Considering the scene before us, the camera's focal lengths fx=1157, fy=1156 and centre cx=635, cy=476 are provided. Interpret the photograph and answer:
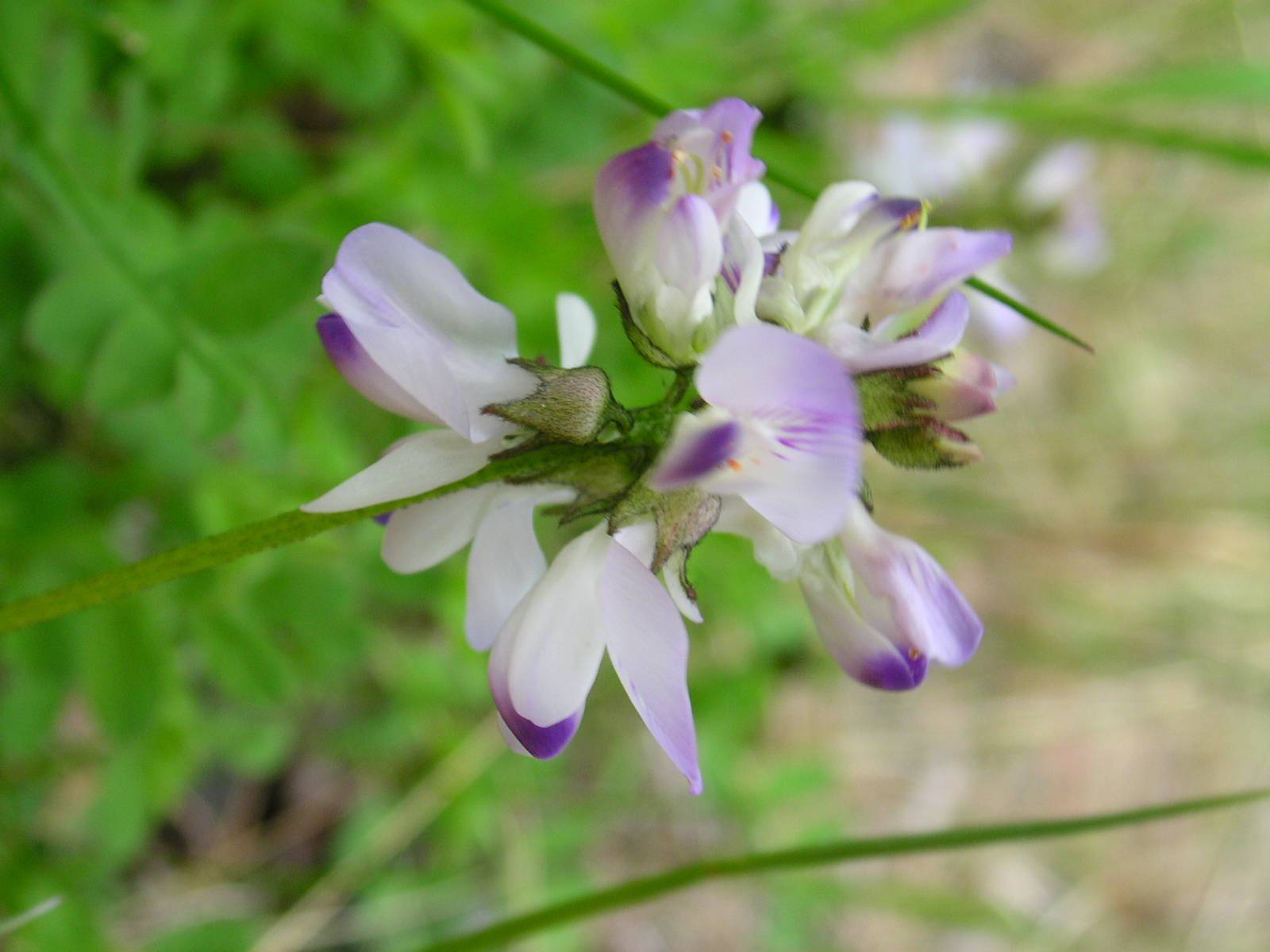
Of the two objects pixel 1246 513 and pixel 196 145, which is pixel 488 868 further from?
pixel 1246 513

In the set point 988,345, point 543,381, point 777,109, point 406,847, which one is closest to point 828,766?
point 406,847

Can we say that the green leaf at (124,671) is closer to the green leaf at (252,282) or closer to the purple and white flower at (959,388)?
the green leaf at (252,282)

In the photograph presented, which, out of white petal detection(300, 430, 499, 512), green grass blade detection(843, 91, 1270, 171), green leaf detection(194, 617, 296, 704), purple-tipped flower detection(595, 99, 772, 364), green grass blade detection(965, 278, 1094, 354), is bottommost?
green leaf detection(194, 617, 296, 704)

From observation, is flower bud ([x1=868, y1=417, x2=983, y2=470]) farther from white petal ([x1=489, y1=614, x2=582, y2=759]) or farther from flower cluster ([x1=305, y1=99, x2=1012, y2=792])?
white petal ([x1=489, y1=614, x2=582, y2=759])

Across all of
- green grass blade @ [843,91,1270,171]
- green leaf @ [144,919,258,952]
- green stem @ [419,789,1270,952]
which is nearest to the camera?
green stem @ [419,789,1270,952]

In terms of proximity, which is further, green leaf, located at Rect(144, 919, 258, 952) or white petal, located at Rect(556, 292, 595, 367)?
green leaf, located at Rect(144, 919, 258, 952)

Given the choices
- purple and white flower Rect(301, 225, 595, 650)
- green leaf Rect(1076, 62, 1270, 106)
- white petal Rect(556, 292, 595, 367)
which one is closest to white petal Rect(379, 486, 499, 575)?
purple and white flower Rect(301, 225, 595, 650)
